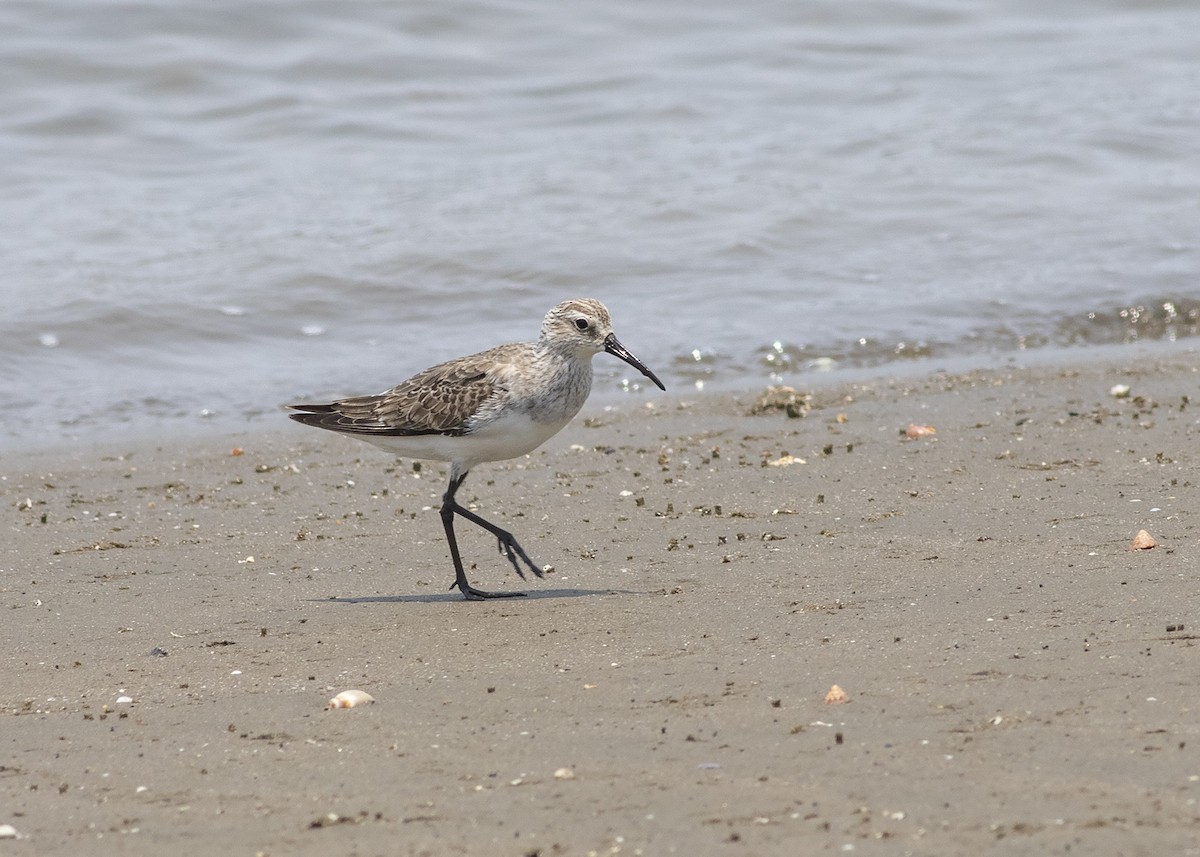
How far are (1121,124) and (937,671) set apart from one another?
13.3m

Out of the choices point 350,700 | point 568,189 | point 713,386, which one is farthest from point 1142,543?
point 568,189

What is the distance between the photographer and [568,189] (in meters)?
14.9

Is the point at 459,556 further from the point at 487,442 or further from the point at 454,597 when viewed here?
the point at 487,442

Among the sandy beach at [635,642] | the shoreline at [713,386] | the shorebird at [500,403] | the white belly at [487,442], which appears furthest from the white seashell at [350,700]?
the shoreline at [713,386]

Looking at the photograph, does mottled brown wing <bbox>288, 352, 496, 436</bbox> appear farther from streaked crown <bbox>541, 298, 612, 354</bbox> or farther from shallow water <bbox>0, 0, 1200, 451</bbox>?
shallow water <bbox>0, 0, 1200, 451</bbox>

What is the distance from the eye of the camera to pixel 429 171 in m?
15.6

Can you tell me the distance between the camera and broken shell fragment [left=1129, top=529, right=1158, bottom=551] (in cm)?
598

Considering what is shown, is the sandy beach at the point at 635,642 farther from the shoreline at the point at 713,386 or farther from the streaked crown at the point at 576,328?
the streaked crown at the point at 576,328

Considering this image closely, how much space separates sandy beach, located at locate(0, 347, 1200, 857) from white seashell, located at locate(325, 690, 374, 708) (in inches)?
1.9

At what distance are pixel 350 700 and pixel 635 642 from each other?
Answer: 1.04m

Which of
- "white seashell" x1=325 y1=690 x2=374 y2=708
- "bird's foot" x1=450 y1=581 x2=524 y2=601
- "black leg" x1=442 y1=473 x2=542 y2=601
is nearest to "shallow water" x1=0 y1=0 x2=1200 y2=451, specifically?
"black leg" x1=442 y1=473 x2=542 y2=601

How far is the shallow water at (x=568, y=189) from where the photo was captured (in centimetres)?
1130

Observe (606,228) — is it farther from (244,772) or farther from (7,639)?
(244,772)

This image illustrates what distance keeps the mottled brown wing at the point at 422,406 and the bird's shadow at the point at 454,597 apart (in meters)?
0.69
